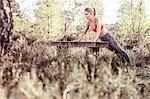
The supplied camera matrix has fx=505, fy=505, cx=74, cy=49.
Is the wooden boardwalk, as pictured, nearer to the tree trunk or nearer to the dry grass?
the dry grass

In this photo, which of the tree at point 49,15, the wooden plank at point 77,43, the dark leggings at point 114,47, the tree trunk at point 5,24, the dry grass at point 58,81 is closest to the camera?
the dry grass at point 58,81

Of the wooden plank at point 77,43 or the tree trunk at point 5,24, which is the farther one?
the wooden plank at point 77,43

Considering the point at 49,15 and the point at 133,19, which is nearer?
the point at 133,19

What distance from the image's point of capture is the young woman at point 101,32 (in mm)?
10391

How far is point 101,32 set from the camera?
421 inches

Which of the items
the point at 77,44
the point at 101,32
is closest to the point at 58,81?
the point at 77,44

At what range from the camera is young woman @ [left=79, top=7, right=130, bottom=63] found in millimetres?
10391

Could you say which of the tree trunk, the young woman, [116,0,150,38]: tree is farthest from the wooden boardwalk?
[116,0,150,38]: tree

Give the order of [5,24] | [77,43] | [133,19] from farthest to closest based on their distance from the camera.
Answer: [133,19], [77,43], [5,24]

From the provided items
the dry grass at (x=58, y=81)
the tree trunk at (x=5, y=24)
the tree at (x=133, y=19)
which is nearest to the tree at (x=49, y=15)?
the tree at (x=133, y=19)

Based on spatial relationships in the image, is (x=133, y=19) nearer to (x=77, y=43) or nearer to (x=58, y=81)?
(x=77, y=43)

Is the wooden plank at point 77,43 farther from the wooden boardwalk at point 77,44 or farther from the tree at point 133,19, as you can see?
the tree at point 133,19

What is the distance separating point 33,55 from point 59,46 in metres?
2.33

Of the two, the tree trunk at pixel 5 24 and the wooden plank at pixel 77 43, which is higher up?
the tree trunk at pixel 5 24
